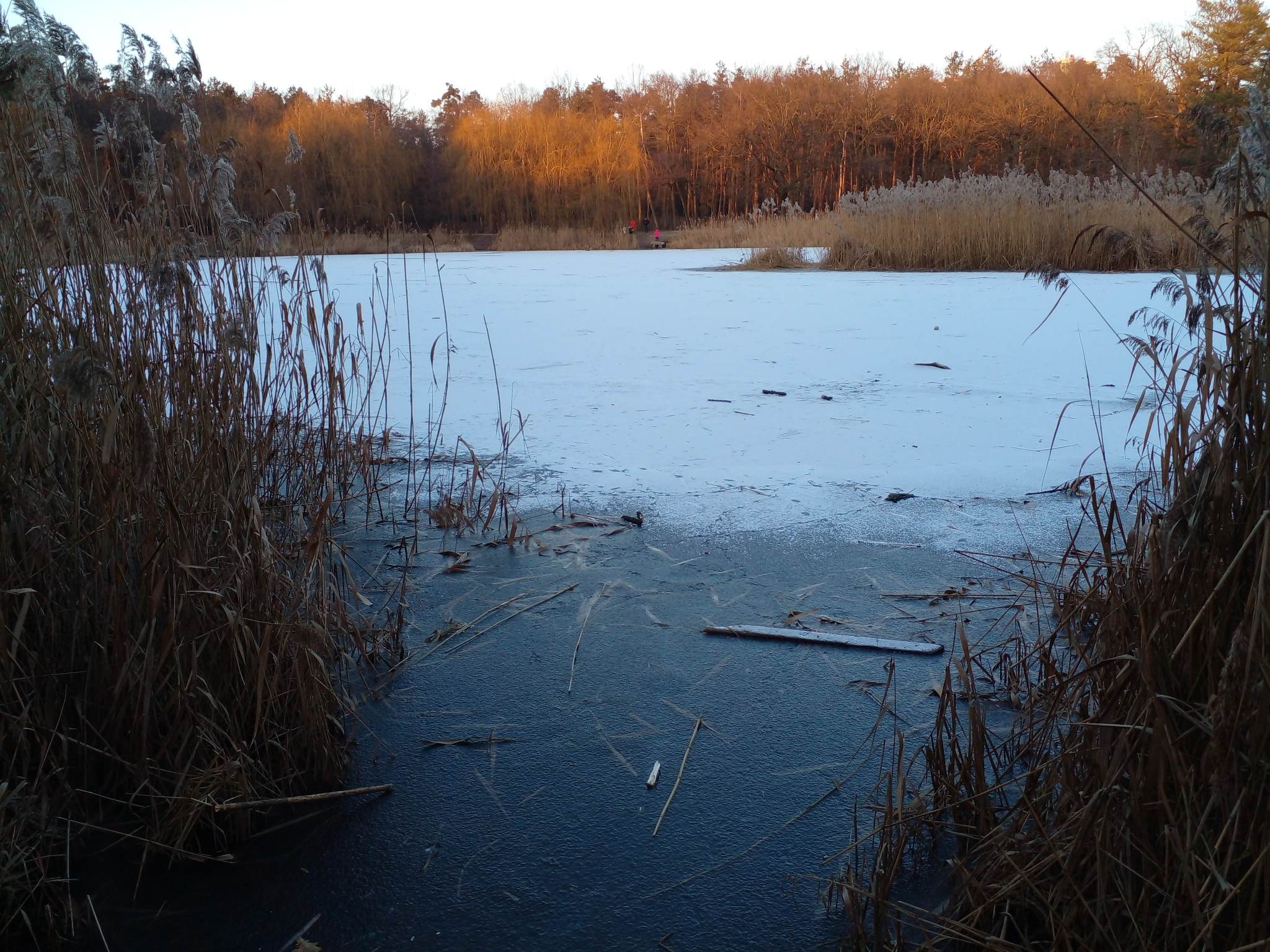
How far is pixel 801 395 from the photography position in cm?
378

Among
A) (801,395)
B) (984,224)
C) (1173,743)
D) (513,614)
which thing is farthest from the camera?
(984,224)

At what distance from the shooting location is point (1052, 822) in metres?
1.07

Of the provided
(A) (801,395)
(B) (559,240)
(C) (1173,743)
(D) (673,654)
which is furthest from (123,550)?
(B) (559,240)

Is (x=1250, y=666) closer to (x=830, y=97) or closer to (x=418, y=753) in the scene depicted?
(x=418, y=753)

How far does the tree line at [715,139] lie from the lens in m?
12.1

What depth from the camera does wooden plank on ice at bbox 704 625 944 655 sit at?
5.83 ft

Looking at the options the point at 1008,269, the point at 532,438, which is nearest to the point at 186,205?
the point at 532,438

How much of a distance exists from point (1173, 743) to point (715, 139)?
16902 millimetres

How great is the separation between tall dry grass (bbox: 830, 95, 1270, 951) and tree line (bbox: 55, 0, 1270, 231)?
9.77 metres

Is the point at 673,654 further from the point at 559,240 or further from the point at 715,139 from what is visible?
the point at 715,139

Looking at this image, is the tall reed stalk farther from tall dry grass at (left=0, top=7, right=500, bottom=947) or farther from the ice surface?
the ice surface

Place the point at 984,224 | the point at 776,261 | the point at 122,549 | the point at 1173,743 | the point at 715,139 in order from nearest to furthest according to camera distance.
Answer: the point at 1173,743, the point at 122,549, the point at 984,224, the point at 776,261, the point at 715,139

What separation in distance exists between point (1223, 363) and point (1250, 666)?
1.12 ft

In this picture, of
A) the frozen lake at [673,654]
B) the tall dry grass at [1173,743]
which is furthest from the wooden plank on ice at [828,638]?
the tall dry grass at [1173,743]
